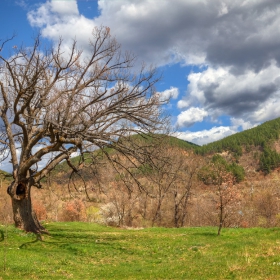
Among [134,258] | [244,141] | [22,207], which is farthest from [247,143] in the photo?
[134,258]

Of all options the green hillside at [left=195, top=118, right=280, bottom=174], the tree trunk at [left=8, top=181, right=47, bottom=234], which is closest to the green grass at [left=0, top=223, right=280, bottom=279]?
the tree trunk at [left=8, top=181, right=47, bottom=234]

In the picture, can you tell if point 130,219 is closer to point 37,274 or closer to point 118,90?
point 118,90

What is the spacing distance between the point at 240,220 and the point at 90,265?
2898 cm

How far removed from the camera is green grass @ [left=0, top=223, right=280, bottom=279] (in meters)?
8.80

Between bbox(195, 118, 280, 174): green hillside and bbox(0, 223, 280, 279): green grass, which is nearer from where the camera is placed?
bbox(0, 223, 280, 279): green grass

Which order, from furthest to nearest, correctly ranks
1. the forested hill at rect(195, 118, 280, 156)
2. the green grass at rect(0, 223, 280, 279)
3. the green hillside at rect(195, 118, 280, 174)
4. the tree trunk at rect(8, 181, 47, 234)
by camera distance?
the forested hill at rect(195, 118, 280, 156) < the green hillside at rect(195, 118, 280, 174) < the tree trunk at rect(8, 181, 47, 234) < the green grass at rect(0, 223, 280, 279)

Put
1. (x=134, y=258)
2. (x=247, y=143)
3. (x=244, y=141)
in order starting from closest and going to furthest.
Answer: (x=134, y=258) < (x=247, y=143) < (x=244, y=141)

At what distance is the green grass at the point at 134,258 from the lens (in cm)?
880

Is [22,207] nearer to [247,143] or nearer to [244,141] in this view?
[247,143]

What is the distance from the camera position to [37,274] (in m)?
8.90

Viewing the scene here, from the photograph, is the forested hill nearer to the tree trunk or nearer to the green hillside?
the green hillside

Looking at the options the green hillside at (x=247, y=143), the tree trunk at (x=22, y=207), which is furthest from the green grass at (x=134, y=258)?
the green hillside at (x=247, y=143)

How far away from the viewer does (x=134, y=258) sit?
12148 mm

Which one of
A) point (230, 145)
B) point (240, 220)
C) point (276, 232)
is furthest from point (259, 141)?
point (276, 232)
